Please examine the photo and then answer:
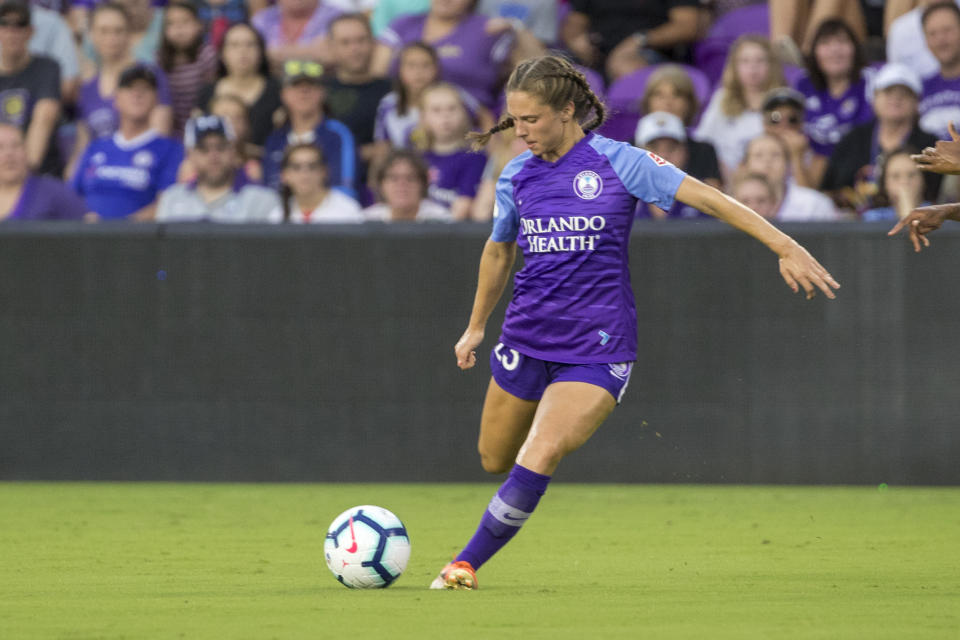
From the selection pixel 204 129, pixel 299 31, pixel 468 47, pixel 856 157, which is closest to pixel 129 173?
pixel 204 129

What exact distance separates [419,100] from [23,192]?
10.5 feet

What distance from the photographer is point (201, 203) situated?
1182cm

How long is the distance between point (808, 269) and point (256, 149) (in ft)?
26.0

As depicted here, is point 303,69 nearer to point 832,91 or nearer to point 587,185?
point 832,91

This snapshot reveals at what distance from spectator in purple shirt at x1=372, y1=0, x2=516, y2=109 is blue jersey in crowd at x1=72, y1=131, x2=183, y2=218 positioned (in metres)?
2.13

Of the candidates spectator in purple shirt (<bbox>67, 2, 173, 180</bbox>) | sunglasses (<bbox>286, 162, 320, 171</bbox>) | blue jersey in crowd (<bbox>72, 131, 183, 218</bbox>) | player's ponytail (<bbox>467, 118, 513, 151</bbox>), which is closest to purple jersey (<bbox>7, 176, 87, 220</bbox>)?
blue jersey in crowd (<bbox>72, 131, 183, 218</bbox>)

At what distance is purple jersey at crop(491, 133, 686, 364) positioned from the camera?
20.5 feet

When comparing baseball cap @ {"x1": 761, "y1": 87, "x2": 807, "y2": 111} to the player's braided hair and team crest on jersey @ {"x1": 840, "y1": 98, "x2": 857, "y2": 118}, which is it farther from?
the player's braided hair

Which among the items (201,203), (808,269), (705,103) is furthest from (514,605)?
(705,103)

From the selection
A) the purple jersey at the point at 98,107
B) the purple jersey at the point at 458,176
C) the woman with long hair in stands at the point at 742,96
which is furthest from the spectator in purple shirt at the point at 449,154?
the purple jersey at the point at 98,107

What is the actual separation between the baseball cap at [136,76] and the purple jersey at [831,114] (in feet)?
17.6

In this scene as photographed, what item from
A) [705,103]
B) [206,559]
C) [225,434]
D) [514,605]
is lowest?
[225,434]

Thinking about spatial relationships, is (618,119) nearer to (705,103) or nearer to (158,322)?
(705,103)

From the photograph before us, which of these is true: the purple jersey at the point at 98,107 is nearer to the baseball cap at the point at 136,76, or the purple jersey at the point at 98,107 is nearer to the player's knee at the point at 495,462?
the baseball cap at the point at 136,76
